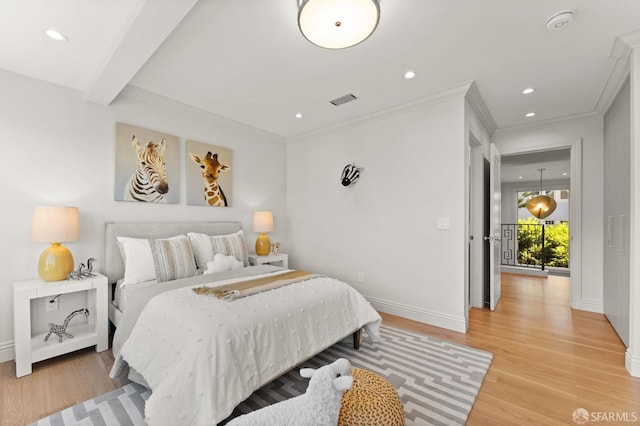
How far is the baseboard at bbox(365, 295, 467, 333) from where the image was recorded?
301 cm

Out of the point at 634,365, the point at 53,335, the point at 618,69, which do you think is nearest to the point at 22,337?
the point at 53,335

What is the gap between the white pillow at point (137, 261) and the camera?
100 inches

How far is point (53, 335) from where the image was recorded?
2434 millimetres

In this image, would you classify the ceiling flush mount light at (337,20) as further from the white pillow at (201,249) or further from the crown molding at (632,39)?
the white pillow at (201,249)

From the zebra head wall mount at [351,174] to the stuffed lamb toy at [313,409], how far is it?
2.81m

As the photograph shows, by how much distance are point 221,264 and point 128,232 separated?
1.00 metres

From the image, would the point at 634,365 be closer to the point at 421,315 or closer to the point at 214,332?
the point at 421,315

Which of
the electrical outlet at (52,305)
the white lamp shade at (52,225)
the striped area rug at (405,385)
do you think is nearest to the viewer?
the striped area rug at (405,385)

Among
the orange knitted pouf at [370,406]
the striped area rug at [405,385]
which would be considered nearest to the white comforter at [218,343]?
the striped area rug at [405,385]

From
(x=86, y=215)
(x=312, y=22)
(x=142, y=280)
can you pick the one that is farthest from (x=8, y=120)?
(x=312, y=22)

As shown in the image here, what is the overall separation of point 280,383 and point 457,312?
6.67 feet

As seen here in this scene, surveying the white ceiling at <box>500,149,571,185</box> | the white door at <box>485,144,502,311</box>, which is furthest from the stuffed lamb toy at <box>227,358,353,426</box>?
the white ceiling at <box>500,149,571,185</box>

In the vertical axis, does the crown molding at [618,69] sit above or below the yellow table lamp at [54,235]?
above

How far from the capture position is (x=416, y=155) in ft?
11.0
